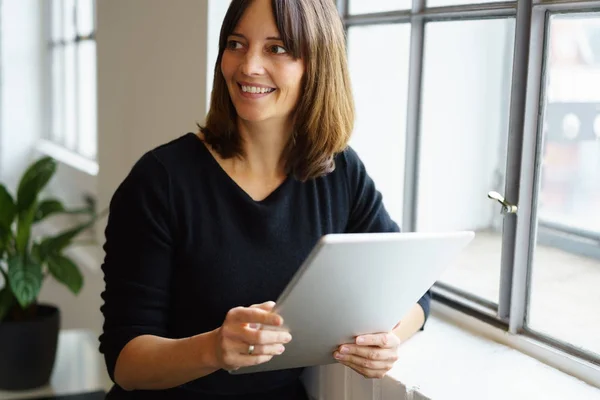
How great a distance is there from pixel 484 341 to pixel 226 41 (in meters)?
0.83

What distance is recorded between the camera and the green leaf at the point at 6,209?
2.83 metres

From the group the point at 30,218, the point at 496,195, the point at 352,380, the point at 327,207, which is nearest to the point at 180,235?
the point at 327,207

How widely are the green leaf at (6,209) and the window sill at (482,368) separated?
64.5 inches

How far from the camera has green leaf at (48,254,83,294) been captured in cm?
292

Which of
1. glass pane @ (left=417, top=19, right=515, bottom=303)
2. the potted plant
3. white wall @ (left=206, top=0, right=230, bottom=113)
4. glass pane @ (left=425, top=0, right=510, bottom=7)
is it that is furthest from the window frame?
glass pane @ (left=425, top=0, right=510, bottom=7)

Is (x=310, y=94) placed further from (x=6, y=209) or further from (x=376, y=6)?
(x=6, y=209)

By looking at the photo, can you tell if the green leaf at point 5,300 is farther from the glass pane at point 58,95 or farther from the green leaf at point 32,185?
the glass pane at point 58,95

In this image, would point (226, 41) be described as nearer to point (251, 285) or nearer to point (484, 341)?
point (251, 285)

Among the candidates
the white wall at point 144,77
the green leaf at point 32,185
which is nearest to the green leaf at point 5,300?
the green leaf at point 32,185

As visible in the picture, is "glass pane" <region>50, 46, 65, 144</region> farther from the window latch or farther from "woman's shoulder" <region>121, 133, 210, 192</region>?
the window latch

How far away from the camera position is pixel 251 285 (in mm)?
1575

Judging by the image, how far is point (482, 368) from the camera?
5.31 ft

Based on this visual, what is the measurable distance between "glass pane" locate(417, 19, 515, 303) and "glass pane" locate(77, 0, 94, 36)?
8.27ft

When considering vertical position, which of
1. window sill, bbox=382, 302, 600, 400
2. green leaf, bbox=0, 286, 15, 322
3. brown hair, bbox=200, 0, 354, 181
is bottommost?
green leaf, bbox=0, 286, 15, 322
